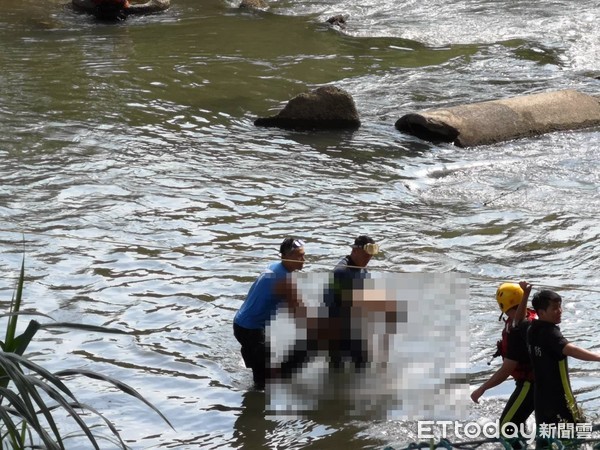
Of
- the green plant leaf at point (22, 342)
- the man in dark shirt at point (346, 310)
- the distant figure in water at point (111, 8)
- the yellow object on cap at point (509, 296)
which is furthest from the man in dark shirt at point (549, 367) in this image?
the distant figure in water at point (111, 8)

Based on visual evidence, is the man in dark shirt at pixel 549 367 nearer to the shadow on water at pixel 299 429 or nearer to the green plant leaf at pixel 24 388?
the shadow on water at pixel 299 429

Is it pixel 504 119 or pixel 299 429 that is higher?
pixel 504 119

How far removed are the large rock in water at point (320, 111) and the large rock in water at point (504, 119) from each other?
76 centimetres

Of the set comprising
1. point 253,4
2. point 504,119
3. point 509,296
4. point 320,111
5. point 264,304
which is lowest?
point 504,119

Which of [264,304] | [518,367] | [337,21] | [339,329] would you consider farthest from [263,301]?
[337,21]

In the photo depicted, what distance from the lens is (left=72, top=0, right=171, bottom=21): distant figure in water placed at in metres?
22.3

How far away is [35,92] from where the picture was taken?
16.8 metres

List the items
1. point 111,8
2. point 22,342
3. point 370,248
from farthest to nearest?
point 111,8
point 370,248
point 22,342

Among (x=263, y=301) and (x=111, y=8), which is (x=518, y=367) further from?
(x=111, y=8)

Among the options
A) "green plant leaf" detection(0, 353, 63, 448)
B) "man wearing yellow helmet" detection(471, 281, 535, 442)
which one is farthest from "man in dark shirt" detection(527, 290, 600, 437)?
"green plant leaf" detection(0, 353, 63, 448)

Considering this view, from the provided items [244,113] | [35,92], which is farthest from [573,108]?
[35,92]

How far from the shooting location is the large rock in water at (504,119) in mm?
15172

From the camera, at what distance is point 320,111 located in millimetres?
15477

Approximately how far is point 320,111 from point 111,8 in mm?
8531
